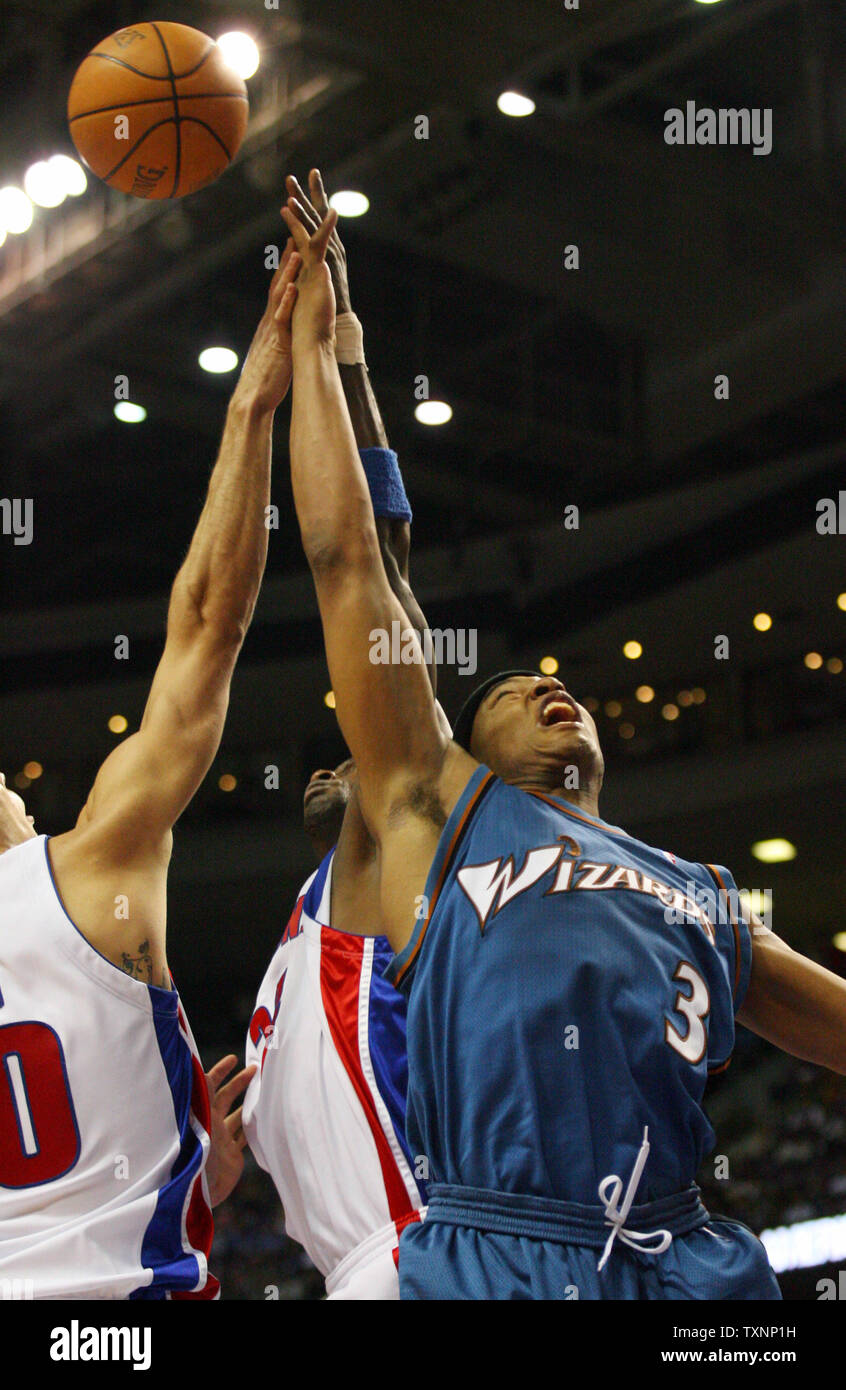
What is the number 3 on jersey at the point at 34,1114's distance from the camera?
2730 mm

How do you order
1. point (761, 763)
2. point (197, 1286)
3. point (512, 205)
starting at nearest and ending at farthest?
point (197, 1286), point (512, 205), point (761, 763)

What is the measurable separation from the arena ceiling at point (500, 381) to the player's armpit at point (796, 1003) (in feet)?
19.3

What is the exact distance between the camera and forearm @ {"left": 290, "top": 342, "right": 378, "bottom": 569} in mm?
2842

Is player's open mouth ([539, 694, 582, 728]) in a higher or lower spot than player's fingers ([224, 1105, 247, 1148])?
higher

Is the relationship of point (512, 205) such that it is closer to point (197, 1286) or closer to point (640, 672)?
point (640, 672)

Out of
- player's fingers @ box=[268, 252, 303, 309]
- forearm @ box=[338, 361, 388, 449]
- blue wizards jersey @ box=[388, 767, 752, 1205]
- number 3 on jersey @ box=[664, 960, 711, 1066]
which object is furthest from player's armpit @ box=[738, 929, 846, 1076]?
player's fingers @ box=[268, 252, 303, 309]

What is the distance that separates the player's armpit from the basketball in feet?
8.90

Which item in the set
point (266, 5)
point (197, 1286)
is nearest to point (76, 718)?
point (266, 5)

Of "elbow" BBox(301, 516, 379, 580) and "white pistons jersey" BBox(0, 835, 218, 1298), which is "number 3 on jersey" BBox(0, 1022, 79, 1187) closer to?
"white pistons jersey" BBox(0, 835, 218, 1298)

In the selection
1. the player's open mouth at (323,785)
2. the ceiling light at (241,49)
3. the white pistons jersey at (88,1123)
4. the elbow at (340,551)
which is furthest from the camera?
the ceiling light at (241,49)

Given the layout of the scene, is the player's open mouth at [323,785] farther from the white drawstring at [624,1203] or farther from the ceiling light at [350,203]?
the ceiling light at [350,203]

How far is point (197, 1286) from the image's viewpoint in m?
2.78

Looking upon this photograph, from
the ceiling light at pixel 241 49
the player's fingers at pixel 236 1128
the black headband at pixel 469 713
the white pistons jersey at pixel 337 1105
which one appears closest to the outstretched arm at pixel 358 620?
the black headband at pixel 469 713
